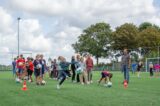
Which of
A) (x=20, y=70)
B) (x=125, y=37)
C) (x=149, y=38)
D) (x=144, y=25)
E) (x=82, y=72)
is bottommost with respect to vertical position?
(x=82, y=72)

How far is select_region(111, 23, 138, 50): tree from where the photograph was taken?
97.9 metres

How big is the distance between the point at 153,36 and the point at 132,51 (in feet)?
23.6

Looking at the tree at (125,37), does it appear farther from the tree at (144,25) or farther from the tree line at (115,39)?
the tree at (144,25)

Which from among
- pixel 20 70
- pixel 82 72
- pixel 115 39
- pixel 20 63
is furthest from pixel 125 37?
pixel 82 72

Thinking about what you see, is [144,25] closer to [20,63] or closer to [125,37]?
[125,37]

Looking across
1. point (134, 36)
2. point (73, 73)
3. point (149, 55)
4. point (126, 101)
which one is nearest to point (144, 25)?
point (134, 36)

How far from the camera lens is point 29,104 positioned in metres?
12.6

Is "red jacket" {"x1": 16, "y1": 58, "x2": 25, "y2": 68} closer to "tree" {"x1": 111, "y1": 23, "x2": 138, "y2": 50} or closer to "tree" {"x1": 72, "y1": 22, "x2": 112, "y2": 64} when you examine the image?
"tree" {"x1": 111, "y1": 23, "x2": 138, "y2": 50}

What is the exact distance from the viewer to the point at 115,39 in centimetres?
10075

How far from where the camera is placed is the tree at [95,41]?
106812 mm

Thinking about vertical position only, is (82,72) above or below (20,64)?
below

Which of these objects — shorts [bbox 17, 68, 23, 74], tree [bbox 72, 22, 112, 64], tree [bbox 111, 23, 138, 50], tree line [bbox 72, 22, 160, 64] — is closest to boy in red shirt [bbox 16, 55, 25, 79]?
shorts [bbox 17, 68, 23, 74]

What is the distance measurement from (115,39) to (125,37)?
3.55m

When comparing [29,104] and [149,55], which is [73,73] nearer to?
[29,104]
